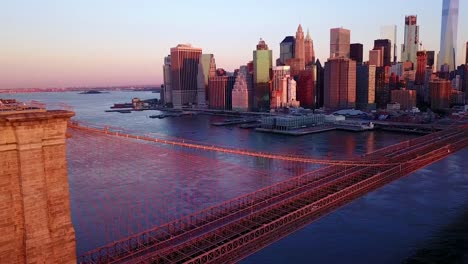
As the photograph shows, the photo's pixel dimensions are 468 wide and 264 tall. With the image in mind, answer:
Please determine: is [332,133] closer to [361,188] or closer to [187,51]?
[361,188]

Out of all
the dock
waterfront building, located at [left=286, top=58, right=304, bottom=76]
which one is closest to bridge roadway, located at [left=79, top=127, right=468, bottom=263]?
the dock

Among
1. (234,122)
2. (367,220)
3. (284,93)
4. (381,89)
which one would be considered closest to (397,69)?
(381,89)

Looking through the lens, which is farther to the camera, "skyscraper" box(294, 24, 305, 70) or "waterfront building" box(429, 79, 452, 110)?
"skyscraper" box(294, 24, 305, 70)

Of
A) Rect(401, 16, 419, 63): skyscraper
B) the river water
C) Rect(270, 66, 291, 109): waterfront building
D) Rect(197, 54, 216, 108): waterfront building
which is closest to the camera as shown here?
the river water

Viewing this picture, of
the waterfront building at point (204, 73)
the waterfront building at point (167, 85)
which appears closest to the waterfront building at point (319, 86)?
the waterfront building at point (204, 73)

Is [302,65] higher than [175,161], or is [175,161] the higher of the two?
[302,65]

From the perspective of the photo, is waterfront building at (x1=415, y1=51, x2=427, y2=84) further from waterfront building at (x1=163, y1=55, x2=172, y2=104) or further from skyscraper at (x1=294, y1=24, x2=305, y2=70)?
waterfront building at (x1=163, y1=55, x2=172, y2=104)

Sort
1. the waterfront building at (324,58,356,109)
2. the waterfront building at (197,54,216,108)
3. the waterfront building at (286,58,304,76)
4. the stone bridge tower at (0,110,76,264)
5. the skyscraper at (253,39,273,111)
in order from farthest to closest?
the waterfront building at (286,58,304,76) < the waterfront building at (197,54,216,108) < the skyscraper at (253,39,273,111) < the waterfront building at (324,58,356,109) < the stone bridge tower at (0,110,76,264)

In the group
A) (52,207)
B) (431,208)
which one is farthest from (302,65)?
(52,207)
